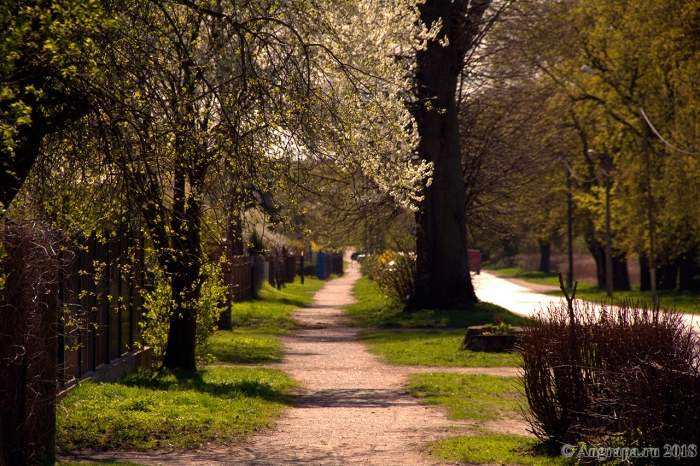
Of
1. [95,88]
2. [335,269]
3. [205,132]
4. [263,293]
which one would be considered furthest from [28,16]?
[335,269]

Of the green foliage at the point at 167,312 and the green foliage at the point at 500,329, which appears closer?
the green foliage at the point at 167,312

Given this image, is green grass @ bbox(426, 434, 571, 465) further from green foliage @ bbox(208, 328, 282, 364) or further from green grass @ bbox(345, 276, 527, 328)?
green grass @ bbox(345, 276, 527, 328)

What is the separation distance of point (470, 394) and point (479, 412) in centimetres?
142

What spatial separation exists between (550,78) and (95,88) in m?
37.9

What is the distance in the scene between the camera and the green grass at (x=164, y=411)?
855 cm

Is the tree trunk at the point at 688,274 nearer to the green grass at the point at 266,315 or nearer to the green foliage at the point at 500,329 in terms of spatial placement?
the green grass at the point at 266,315

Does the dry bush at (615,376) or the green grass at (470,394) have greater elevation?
the dry bush at (615,376)

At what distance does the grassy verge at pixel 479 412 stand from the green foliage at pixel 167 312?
3472 millimetres

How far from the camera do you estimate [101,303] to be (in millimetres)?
11641

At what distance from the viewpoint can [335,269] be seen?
87.5m

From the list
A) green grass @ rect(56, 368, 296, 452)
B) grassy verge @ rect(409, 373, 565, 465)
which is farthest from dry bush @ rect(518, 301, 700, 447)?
green grass @ rect(56, 368, 296, 452)

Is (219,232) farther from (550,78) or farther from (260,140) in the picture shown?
(550,78)

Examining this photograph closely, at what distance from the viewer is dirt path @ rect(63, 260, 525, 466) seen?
8117mm

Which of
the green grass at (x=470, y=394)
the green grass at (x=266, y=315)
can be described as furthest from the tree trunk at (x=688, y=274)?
the green grass at (x=470, y=394)
